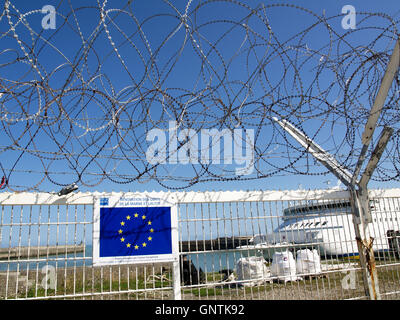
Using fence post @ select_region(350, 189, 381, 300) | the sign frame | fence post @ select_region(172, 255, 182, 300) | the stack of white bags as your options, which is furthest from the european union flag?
fence post @ select_region(350, 189, 381, 300)

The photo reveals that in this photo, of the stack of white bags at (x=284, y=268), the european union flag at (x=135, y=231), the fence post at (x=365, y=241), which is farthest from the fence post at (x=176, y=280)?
the fence post at (x=365, y=241)

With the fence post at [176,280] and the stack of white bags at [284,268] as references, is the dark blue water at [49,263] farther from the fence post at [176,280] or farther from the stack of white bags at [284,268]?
the stack of white bags at [284,268]

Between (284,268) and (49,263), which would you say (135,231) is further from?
(284,268)

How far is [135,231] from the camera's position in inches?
191

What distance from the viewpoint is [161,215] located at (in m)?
5.06

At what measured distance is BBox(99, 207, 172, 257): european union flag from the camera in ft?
15.5

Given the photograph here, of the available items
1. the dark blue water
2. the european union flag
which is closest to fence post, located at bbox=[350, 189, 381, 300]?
the european union flag

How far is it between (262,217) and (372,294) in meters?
2.40

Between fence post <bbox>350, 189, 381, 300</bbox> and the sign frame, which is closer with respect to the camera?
the sign frame

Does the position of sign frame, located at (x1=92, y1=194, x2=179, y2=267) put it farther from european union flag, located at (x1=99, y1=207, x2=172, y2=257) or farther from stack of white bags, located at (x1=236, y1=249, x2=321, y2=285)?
stack of white bags, located at (x1=236, y1=249, x2=321, y2=285)

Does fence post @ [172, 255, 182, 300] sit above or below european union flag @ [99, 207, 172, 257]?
below

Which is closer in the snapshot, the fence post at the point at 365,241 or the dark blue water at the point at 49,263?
the dark blue water at the point at 49,263

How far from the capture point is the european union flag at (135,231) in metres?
4.72

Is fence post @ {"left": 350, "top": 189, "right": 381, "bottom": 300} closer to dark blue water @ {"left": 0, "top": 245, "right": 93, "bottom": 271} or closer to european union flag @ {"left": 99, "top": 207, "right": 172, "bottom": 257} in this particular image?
european union flag @ {"left": 99, "top": 207, "right": 172, "bottom": 257}
